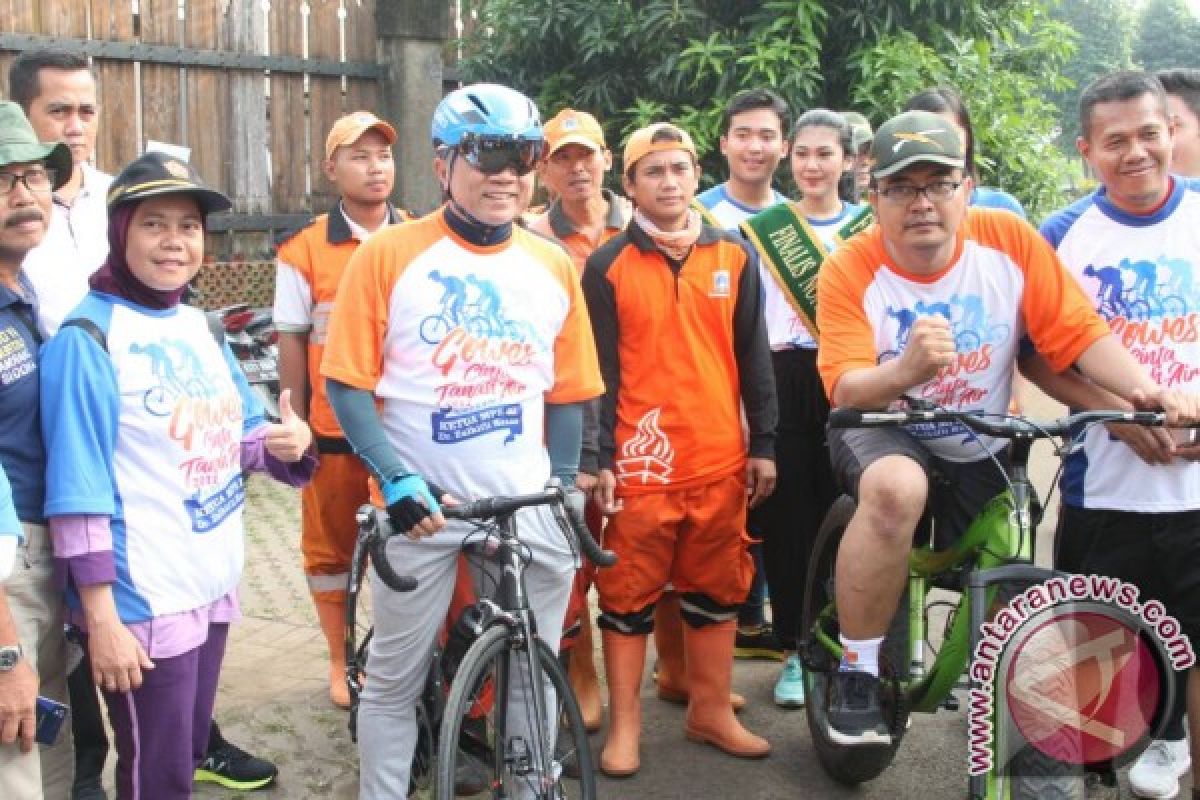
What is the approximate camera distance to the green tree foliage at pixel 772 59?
26.2 feet

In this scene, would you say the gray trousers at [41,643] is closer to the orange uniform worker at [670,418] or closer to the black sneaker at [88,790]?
the black sneaker at [88,790]

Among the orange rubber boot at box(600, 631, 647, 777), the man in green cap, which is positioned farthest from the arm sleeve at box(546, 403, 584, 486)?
the man in green cap

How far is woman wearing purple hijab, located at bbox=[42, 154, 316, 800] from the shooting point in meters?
2.91

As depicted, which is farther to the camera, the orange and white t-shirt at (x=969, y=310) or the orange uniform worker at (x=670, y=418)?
the orange uniform worker at (x=670, y=418)

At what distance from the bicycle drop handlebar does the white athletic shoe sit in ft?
6.71

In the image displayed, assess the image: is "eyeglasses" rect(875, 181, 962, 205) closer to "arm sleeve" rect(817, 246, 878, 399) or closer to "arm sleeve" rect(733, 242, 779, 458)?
"arm sleeve" rect(817, 246, 878, 399)

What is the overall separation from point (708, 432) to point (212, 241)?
592cm

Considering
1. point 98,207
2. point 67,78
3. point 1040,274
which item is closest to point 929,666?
point 1040,274

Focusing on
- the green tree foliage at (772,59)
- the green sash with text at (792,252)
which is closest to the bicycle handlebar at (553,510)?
the green sash with text at (792,252)

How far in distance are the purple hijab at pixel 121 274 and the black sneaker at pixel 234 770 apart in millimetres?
1881

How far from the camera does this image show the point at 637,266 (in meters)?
4.43

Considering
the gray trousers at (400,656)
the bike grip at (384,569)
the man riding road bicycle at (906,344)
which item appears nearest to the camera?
the bike grip at (384,569)

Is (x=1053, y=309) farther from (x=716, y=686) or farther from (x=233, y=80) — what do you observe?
(x=233, y=80)

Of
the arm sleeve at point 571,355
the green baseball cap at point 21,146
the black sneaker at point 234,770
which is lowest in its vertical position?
the black sneaker at point 234,770
